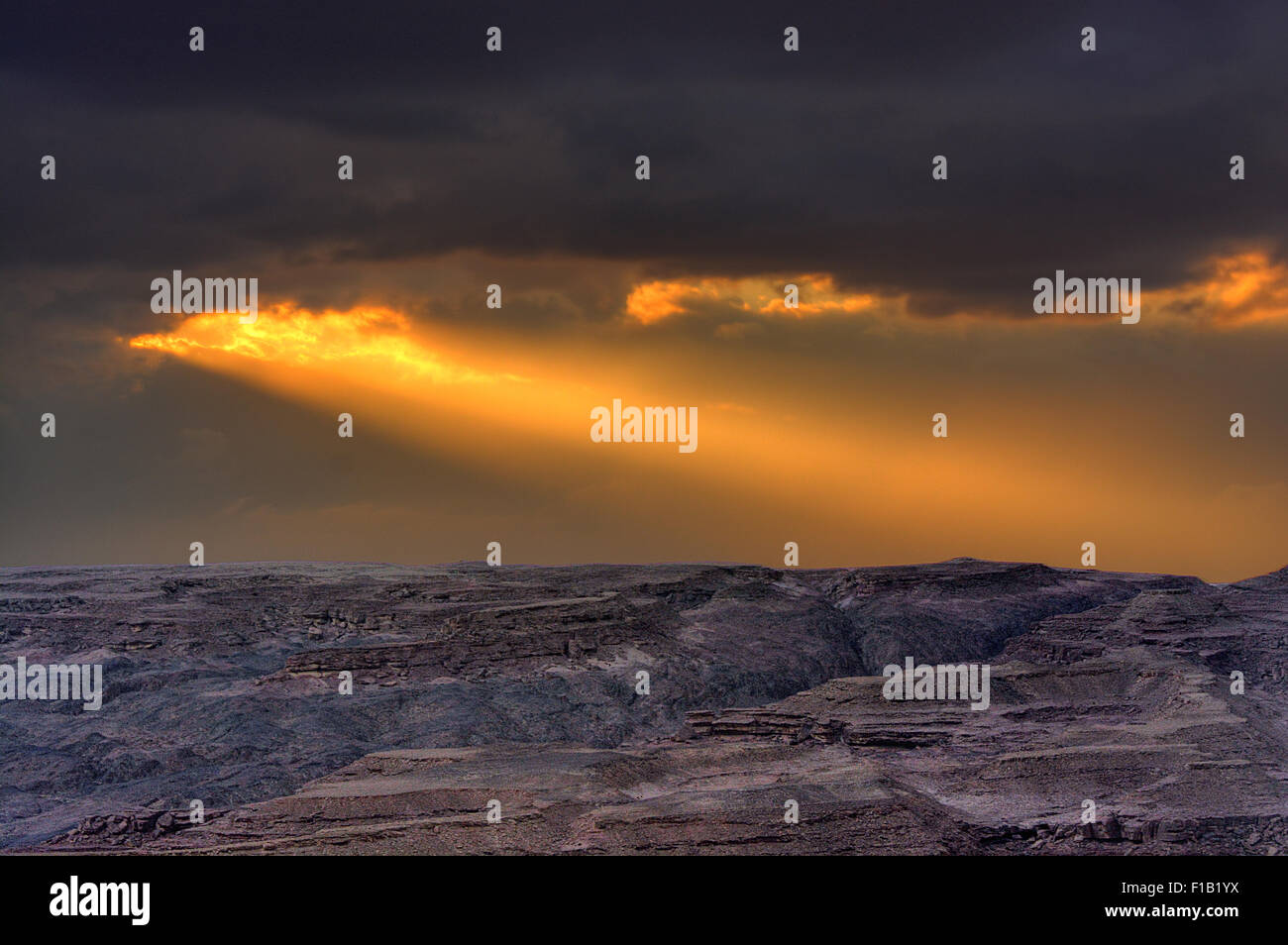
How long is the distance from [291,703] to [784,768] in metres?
29.4

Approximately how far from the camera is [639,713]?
Answer: 225 ft

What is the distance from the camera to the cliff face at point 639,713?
44.8 m

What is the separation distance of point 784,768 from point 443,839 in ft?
42.7

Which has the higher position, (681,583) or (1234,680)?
(681,583)

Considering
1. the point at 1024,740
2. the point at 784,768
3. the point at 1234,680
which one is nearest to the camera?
the point at 784,768

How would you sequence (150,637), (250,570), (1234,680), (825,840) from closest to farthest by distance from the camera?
(825,840) < (1234,680) < (150,637) < (250,570)

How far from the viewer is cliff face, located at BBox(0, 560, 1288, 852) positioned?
4481 cm

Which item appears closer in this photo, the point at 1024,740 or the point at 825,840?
the point at 825,840

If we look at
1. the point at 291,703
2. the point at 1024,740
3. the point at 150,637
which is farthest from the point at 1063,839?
the point at 150,637

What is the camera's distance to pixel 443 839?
4400cm
